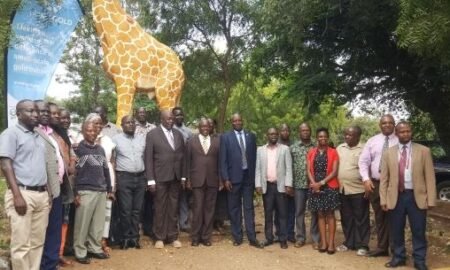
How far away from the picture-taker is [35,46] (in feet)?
24.0

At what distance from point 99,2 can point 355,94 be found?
700 cm

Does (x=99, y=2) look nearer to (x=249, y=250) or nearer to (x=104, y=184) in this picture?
(x=104, y=184)

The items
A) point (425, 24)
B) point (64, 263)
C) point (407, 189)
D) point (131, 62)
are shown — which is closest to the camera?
point (425, 24)

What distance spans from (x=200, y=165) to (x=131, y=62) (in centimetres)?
230

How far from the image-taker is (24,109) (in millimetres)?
4574

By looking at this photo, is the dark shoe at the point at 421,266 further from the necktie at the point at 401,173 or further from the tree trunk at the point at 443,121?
the tree trunk at the point at 443,121

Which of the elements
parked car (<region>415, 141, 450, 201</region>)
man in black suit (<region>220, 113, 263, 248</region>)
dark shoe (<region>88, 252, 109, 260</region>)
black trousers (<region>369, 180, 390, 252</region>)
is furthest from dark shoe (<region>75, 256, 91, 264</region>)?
parked car (<region>415, 141, 450, 201</region>)

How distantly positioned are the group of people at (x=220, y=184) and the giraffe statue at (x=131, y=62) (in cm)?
82

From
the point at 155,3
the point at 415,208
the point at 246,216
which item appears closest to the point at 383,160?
the point at 415,208

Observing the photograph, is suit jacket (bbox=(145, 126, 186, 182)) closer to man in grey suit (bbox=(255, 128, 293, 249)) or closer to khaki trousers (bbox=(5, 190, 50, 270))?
man in grey suit (bbox=(255, 128, 293, 249))

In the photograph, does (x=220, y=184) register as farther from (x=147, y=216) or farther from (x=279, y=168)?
(x=147, y=216)

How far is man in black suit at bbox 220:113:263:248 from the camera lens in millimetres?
6965

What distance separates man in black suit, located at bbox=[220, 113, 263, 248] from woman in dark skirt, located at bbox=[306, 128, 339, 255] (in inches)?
32.0

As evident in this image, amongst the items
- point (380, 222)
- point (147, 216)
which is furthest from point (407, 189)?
point (147, 216)
